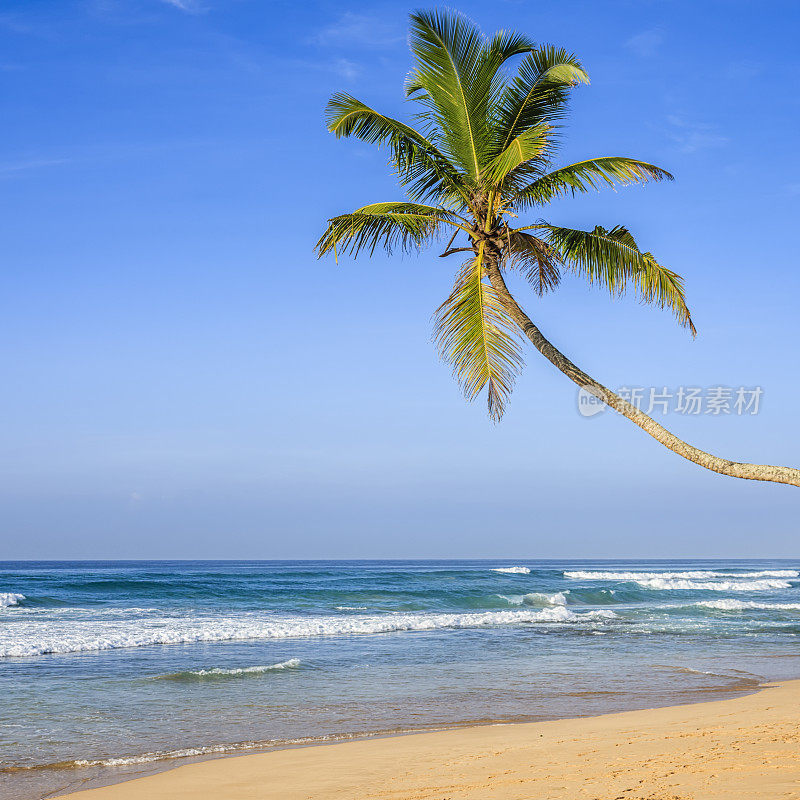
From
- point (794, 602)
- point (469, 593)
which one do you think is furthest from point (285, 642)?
point (794, 602)

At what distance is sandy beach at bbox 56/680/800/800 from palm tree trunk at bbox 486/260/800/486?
218 centimetres

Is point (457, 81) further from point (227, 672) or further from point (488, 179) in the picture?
point (227, 672)

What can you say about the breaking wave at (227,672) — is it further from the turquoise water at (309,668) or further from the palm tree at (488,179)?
the palm tree at (488,179)

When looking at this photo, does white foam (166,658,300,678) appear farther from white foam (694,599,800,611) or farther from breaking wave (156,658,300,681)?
white foam (694,599,800,611)

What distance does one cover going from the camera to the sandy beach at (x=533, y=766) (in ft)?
Result: 17.9

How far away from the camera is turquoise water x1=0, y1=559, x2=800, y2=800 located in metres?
8.52

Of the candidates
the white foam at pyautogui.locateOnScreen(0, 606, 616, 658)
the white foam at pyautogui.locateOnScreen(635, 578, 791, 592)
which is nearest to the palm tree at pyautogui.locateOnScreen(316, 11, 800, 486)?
the white foam at pyautogui.locateOnScreen(0, 606, 616, 658)

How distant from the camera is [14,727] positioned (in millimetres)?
8773

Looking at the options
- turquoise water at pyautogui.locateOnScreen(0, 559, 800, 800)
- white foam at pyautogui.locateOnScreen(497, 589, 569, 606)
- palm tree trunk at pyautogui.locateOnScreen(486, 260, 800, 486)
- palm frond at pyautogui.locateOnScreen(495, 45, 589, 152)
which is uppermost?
palm frond at pyautogui.locateOnScreen(495, 45, 589, 152)

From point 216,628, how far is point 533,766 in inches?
553

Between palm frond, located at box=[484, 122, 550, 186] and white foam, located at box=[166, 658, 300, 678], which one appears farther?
white foam, located at box=[166, 658, 300, 678]

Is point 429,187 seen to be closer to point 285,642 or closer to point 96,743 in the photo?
point 96,743

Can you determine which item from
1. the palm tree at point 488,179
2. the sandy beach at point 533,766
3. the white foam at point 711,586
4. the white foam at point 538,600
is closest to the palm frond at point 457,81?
the palm tree at point 488,179

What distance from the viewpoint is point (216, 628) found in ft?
62.1
